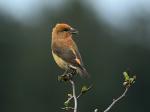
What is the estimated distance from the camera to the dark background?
156 feet

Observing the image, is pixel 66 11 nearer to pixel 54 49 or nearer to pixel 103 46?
pixel 103 46

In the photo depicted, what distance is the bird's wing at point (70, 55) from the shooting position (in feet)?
52.7

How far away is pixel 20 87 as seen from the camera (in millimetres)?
48906

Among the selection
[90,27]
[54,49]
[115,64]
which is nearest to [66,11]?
[90,27]

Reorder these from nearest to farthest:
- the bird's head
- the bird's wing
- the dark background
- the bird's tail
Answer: the bird's tail, the bird's wing, the bird's head, the dark background

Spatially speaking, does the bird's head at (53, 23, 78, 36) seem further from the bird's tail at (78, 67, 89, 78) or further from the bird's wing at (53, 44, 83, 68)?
the bird's tail at (78, 67, 89, 78)

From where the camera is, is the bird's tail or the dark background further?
the dark background

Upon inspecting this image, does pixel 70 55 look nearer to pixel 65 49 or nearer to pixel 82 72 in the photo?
pixel 65 49

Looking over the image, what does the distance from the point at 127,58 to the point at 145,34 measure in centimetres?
127

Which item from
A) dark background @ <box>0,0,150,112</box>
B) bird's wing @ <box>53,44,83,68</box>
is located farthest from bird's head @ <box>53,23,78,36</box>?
dark background @ <box>0,0,150,112</box>

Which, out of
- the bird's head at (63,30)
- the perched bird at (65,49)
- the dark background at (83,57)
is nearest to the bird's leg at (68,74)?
the perched bird at (65,49)

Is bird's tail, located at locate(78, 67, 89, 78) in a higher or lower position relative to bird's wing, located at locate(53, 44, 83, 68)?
lower

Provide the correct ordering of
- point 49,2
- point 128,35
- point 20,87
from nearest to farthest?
point 20,87 < point 128,35 < point 49,2

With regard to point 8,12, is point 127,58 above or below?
below
